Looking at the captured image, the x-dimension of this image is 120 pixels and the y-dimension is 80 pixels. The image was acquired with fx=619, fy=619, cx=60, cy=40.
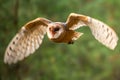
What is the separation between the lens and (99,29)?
14.4 feet

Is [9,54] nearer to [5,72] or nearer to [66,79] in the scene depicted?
[5,72]

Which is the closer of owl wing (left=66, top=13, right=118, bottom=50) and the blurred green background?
owl wing (left=66, top=13, right=118, bottom=50)

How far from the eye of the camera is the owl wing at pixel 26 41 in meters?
4.78

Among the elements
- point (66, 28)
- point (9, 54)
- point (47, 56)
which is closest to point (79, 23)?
point (66, 28)

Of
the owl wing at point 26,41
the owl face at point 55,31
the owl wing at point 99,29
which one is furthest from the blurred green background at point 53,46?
the owl face at point 55,31

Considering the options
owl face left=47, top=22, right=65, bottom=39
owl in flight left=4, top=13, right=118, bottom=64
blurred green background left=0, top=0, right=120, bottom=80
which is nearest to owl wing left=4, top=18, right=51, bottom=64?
owl in flight left=4, top=13, right=118, bottom=64

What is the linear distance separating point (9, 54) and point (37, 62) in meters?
3.90

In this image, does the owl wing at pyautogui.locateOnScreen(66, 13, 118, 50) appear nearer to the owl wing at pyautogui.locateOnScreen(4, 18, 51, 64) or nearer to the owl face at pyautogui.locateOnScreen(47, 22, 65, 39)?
the owl face at pyautogui.locateOnScreen(47, 22, 65, 39)

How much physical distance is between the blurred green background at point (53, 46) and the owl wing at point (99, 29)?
2.74 meters

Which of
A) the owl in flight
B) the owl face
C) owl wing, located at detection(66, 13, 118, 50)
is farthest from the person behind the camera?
the owl face

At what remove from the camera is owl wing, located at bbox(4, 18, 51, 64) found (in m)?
4.78

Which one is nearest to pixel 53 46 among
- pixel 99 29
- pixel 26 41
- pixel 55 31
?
pixel 26 41

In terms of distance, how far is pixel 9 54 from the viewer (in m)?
4.78

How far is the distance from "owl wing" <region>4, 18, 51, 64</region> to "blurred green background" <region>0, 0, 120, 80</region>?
7.96 ft
